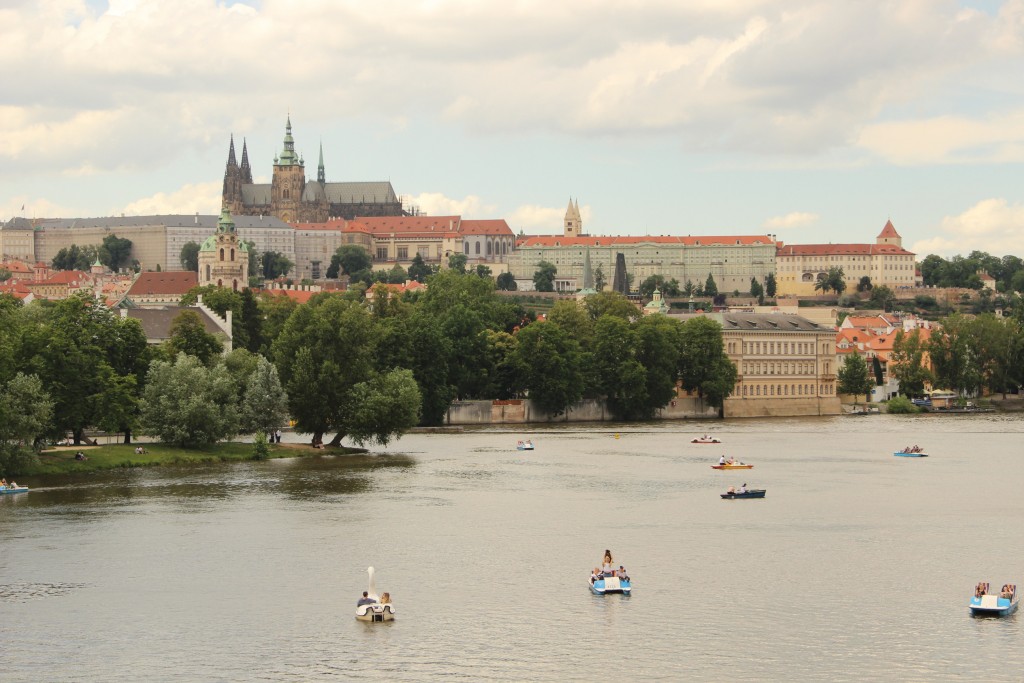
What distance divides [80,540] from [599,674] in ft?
66.7

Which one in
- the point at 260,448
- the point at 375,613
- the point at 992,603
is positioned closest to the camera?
the point at 375,613

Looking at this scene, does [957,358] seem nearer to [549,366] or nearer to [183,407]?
[549,366]

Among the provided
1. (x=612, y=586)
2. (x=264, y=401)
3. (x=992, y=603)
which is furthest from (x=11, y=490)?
(x=992, y=603)

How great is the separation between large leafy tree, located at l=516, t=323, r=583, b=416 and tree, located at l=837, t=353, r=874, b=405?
33.6 metres

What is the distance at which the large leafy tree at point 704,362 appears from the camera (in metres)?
118

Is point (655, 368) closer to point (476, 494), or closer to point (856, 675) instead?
point (476, 494)

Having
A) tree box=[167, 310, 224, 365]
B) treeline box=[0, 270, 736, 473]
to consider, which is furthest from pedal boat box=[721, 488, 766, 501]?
tree box=[167, 310, 224, 365]

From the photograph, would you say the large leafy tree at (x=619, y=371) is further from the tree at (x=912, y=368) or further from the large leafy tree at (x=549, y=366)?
the tree at (x=912, y=368)

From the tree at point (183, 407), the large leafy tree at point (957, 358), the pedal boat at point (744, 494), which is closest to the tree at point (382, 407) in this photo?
the tree at point (183, 407)

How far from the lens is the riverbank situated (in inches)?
2530

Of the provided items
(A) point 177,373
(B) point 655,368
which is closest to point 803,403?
(B) point 655,368

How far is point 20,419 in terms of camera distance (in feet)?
195

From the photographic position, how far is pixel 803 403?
13162cm

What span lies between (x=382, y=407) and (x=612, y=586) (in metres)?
34.8
